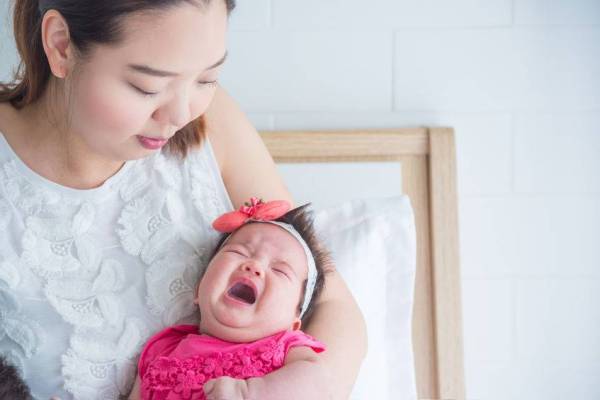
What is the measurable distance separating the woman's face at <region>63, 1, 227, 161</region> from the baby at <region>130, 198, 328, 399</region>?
0.24 meters

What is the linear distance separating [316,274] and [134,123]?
0.43 metres

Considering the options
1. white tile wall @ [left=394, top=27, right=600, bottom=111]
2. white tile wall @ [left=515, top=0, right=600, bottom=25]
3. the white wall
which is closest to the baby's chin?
the white wall

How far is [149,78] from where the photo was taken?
3.59 ft

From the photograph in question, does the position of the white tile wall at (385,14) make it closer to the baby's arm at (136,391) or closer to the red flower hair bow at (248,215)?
the red flower hair bow at (248,215)

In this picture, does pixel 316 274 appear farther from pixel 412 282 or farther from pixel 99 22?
pixel 99 22

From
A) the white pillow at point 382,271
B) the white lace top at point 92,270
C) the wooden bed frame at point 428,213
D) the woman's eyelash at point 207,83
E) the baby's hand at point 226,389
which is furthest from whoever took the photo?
the wooden bed frame at point 428,213

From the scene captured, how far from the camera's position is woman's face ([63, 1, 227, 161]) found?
42.2 inches

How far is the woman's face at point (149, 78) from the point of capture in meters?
1.07

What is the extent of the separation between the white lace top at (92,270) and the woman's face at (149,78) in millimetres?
182

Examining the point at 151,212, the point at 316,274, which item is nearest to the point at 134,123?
the point at 151,212

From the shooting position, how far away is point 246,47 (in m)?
1.81

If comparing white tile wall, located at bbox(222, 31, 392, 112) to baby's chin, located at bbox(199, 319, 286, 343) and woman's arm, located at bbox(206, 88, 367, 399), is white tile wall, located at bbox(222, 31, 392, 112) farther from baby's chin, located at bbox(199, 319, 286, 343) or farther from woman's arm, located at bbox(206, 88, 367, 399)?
baby's chin, located at bbox(199, 319, 286, 343)

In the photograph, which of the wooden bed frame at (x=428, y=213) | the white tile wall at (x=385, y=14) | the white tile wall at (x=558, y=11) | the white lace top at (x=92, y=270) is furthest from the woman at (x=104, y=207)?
the white tile wall at (x=558, y=11)

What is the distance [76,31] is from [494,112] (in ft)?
3.41
